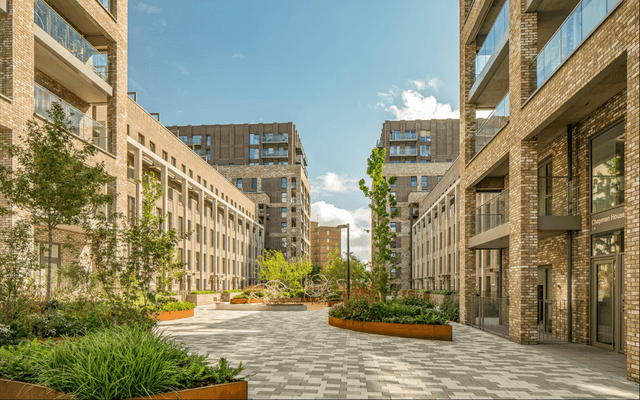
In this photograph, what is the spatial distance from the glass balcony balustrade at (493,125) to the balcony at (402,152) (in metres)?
72.2

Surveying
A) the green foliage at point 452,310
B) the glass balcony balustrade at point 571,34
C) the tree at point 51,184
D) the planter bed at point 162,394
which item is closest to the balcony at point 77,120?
the tree at point 51,184

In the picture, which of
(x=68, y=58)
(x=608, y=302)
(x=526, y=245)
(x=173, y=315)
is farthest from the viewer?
(x=173, y=315)

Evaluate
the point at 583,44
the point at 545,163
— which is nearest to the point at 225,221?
Answer: the point at 545,163

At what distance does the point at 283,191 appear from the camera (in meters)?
91.6

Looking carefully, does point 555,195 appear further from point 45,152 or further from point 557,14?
point 45,152

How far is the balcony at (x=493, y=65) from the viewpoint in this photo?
17281 millimetres

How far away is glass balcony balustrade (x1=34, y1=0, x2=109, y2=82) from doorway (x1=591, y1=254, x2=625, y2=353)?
2038 centimetres

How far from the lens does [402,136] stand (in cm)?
9431

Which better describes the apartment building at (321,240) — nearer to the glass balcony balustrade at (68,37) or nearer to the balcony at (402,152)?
the balcony at (402,152)

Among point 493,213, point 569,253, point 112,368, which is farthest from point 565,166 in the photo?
point 112,368

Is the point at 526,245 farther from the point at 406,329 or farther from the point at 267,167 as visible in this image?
the point at 267,167

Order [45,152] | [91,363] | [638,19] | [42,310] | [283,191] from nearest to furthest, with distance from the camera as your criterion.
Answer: [91,363]
[638,19]
[45,152]
[42,310]
[283,191]

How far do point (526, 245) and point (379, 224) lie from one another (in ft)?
29.3

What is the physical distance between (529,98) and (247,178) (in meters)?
79.6
